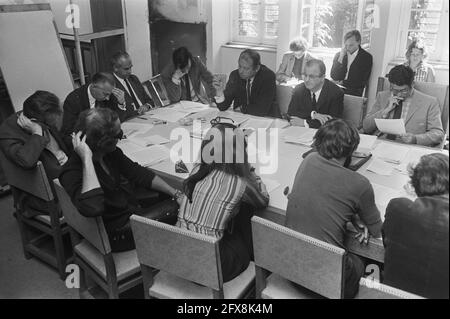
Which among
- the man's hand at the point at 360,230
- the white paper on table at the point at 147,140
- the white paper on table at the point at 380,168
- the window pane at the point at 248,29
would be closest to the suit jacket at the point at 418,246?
the man's hand at the point at 360,230

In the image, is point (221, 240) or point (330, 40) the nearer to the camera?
point (221, 240)

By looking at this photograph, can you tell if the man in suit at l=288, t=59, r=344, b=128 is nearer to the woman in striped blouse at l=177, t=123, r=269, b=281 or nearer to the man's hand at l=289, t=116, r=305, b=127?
the man's hand at l=289, t=116, r=305, b=127

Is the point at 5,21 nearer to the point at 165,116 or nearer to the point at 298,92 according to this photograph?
the point at 165,116

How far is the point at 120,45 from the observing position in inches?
201

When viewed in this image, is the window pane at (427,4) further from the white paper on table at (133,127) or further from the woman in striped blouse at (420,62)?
the white paper on table at (133,127)

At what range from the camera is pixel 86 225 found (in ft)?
6.52

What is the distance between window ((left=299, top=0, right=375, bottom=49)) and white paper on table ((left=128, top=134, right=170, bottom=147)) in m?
2.89

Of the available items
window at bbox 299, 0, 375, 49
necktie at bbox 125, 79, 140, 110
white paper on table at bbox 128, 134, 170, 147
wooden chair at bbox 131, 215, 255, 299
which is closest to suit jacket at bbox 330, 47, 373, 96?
window at bbox 299, 0, 375, 49

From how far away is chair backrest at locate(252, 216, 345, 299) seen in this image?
151 cm

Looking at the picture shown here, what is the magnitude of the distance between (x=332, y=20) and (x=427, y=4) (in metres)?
1.02

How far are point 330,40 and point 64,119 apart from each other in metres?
3.30

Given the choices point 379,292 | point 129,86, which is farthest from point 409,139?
point 129,86

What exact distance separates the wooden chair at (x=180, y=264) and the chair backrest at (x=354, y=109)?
67.0 inches
